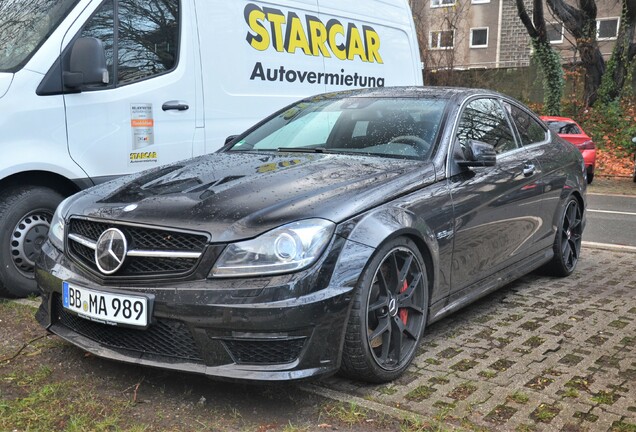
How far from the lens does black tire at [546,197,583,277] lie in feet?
17.6

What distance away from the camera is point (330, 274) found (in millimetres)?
2867

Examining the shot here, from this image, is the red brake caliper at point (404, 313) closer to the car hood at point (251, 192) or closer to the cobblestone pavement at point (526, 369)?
the cobblestone pavement at point (526, 369)

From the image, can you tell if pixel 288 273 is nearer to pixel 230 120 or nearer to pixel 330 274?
pixel 330 274

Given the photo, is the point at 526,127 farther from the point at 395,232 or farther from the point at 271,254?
the point at 271,254

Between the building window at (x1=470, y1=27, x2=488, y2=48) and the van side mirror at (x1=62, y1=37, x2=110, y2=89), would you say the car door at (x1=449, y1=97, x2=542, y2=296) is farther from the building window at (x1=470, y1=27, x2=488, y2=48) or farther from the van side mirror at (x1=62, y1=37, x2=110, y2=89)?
the building window at (x1=470, y1=27, x2=488, y2=48)

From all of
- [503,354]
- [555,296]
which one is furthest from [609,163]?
[503,354]

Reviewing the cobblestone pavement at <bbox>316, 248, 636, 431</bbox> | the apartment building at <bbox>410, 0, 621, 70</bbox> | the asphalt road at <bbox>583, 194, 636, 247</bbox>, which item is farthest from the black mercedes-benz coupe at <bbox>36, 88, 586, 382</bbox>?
the apartment building at <bbox>410, 0, 621, 70</bbox>

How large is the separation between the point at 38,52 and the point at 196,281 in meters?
2.58

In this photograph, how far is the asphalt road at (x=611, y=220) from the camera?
311 inches

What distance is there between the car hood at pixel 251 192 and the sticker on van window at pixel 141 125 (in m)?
1.24

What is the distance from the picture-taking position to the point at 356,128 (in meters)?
4.22

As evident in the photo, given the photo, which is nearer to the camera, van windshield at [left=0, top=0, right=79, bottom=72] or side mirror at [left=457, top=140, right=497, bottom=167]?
side mirror at [left=457, top=140, right=497, bottom=167]

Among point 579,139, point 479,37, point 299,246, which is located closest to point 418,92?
point 299,246

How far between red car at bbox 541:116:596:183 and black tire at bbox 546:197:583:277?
861 centimetres
